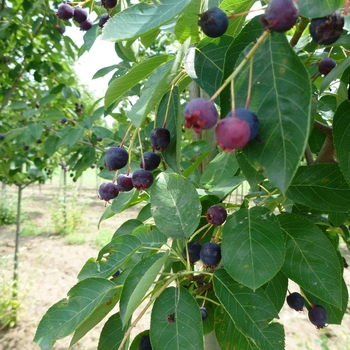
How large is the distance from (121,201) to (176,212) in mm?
300

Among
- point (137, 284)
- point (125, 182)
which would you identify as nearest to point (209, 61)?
point (125, 182)

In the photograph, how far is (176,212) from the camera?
2.69ft

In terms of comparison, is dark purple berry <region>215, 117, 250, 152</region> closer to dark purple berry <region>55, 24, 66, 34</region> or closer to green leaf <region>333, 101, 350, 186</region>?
green leaf <region>333, 101, 350, 186</region>

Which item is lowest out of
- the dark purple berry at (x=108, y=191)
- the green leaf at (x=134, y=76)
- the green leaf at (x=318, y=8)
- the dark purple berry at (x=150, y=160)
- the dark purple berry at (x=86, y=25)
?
the dark purple berry at (x=108, y=191)

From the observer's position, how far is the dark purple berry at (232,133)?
0.40 meters

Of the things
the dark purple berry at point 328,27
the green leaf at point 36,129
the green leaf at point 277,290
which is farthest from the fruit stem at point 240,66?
the green leaf at point 36,129

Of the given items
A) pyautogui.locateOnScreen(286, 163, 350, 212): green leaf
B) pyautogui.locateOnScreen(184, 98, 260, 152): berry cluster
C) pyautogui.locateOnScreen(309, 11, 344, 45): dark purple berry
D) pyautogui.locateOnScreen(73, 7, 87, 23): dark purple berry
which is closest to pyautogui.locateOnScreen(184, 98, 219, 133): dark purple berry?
pyautogui.locateOnScreen(184, 98, 260, 152): berry cluster

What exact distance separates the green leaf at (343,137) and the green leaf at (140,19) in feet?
1.25

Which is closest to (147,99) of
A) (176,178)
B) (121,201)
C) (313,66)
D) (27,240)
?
(176,178)

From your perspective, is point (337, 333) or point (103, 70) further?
point (337, 333)

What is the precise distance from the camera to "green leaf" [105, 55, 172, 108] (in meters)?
0.60

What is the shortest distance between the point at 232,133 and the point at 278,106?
0.09m

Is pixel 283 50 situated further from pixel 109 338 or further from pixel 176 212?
pixel 109 338

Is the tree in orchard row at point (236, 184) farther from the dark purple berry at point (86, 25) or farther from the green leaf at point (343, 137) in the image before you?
the dark purple berry at point (86, 25)
